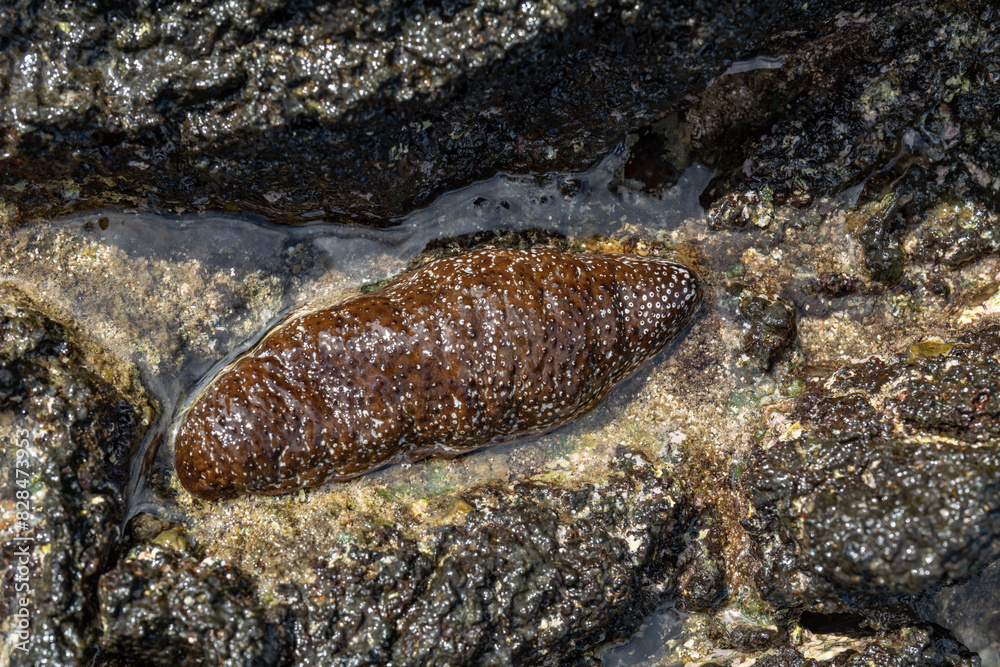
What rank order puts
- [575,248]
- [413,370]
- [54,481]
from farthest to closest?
[575,248], [413,370], [54,481]

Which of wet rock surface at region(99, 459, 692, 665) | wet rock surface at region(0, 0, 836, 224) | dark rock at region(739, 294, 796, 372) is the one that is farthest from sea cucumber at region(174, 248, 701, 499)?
wet rock surface at region(0, 0, 836, 224)

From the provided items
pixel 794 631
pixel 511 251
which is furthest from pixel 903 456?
pixel 511 251

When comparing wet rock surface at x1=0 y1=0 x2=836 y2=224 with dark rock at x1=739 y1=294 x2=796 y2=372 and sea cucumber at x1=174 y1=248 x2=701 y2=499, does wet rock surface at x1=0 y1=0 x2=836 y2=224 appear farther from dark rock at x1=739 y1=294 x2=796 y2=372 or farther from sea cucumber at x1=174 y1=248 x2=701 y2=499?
dark rock at x1=739 y1=294 x2=796 y2=372

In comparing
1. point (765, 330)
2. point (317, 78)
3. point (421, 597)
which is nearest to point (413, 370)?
point (421, 597)

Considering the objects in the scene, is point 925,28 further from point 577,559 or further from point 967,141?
point 577,559

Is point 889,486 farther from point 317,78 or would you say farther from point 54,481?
point 54,481

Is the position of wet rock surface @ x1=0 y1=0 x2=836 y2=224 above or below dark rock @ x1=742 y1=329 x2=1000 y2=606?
above
